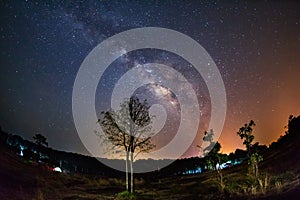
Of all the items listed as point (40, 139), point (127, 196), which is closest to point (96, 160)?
point (40, 139)

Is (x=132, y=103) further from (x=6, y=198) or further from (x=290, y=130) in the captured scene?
(x=290, y=130)

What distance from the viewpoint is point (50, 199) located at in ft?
119

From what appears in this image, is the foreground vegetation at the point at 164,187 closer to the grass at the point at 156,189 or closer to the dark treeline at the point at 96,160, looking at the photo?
the grass at the point at 156,189

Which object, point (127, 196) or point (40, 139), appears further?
point (40, 139)

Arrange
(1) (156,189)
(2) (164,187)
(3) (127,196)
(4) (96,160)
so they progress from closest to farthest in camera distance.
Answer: (3) (127,196), (1) (156,189), (2) (164,187), (4) (96,160)

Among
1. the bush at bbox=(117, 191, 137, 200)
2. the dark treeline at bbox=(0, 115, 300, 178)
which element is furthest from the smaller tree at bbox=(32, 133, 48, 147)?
the bush at bbox=(117, 191, 137, 200)

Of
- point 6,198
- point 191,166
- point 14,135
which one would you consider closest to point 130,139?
point 6,198

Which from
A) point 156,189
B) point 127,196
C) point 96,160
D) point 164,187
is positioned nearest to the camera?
point 127,196

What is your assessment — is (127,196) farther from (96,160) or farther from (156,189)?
(96,160)

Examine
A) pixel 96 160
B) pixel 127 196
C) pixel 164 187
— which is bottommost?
pixel 127 196

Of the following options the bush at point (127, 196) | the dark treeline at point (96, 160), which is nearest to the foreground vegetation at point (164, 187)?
the bush at point (127, 196)

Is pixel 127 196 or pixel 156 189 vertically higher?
pixel 156 189

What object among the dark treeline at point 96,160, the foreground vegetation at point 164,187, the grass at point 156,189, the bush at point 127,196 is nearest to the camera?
the grass at point 156,189

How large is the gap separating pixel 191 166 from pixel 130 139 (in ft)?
359
